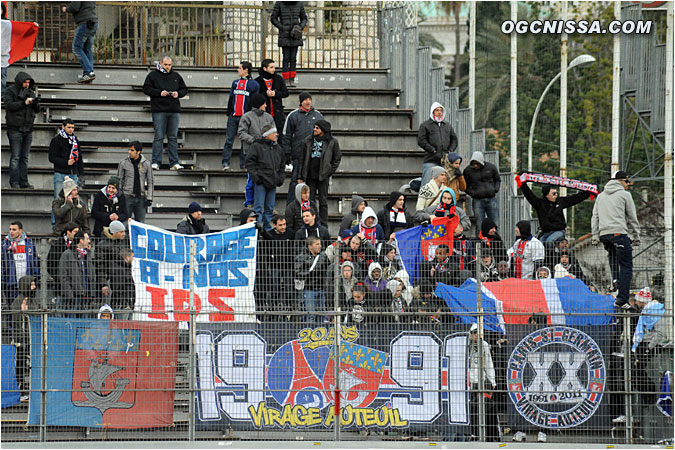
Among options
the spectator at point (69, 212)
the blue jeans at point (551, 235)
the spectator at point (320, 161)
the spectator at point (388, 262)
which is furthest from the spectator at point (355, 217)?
the spectator at point (69, 212)

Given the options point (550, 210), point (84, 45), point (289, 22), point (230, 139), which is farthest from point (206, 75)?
point (550, 210)

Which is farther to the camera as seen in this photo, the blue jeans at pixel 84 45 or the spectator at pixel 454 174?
the blue jeans at pixel 84 45

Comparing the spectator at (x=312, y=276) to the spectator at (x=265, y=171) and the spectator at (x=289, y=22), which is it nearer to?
the spectator at (x=265, y=171)

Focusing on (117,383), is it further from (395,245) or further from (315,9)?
(315,9)

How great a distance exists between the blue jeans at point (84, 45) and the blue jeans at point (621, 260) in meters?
12.2

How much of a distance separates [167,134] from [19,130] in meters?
2.76

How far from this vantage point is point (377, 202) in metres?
22.7

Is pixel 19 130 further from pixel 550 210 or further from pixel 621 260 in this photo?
pixel 621 260

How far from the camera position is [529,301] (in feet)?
51.0

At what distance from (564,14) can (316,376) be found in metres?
11.2

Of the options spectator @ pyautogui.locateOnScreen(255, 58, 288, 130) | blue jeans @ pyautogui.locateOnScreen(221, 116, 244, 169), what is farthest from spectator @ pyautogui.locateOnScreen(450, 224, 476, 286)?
spectator @ pyautogui.locateOnScreen(255, 58, 288, 130)

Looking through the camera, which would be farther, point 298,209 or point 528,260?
point 298,209

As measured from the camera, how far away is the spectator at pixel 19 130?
21859 mm

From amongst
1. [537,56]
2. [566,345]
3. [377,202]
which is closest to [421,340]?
[566,345]
